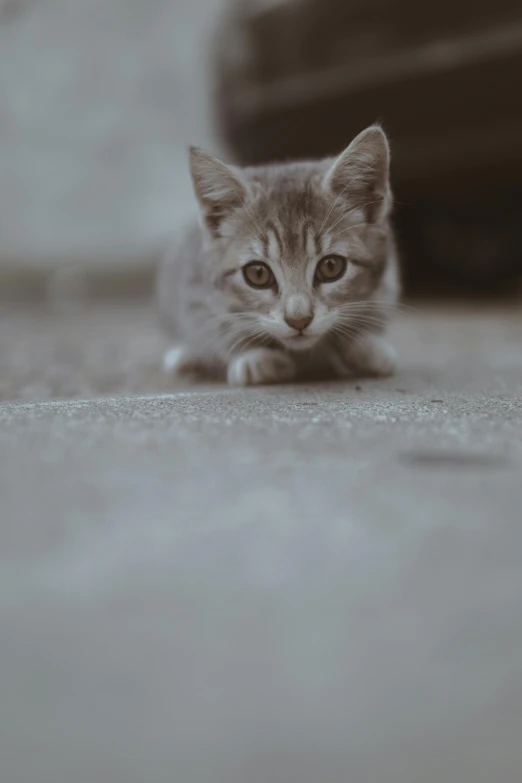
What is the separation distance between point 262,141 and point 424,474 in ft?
7.59

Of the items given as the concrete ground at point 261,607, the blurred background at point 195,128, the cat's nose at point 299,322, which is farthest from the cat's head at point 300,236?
the concrete ground at point 261,607

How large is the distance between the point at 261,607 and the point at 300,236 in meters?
0.81

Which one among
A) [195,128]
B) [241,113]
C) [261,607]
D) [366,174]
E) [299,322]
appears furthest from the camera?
[195,128]

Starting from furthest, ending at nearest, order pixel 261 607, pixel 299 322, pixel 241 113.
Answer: pixel 241 113 < pixel 299 322 < pixel 261 607

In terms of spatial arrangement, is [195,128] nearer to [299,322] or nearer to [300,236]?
[300,236]

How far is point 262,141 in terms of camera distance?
271cm

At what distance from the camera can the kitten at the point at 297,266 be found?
1.15 meters

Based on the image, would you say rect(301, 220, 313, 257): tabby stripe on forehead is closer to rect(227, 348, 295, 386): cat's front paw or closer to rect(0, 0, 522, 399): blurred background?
rect(227, 348, 295, 386): cat's front paw

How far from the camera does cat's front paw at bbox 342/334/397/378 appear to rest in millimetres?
1270

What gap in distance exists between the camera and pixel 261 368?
1179 mm

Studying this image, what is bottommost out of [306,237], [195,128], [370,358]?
[370,358]

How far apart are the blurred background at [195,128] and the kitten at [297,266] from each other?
228 mm

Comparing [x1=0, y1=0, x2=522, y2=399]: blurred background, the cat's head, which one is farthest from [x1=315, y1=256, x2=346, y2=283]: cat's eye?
[x1=0, y1=0, x2=522, y2=399]: blurred background

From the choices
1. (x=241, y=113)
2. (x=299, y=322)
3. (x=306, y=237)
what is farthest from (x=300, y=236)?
(x=241, y=113)
